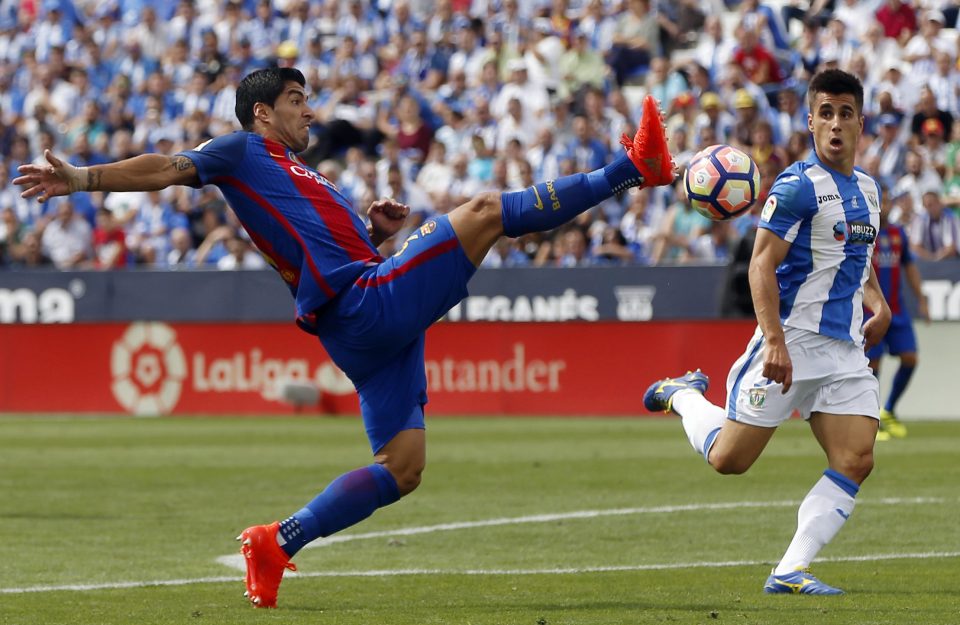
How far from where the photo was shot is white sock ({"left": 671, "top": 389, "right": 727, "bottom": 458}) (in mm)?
7965

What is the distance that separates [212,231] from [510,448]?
952 cm

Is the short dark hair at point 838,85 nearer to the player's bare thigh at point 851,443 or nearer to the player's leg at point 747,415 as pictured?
the player's leg at point 747,415

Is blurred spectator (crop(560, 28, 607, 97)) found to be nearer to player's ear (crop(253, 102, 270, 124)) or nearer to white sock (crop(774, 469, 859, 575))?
player's ear (crop(253, 102, 270, 124))

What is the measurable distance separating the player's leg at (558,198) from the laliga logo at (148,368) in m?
14.8

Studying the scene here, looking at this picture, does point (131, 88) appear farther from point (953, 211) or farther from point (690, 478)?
point (690, 478)

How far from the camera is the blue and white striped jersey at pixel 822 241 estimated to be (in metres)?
7.53

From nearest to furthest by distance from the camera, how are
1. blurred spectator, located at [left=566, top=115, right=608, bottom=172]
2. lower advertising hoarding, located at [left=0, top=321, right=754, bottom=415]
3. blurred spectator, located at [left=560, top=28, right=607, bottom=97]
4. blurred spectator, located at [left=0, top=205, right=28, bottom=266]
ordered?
1. lower advertising hoarding, located at [left=0, top=321, right=754, bottom=415]
2. blurred spectator, located at [left=566, top=115, right=608, bottom=172]
3. blurred spectator, located at [left=560, top=28, right=607, bottom=97]
4. blurred spectator, located at [left=0, top=205, right=28, bottom=266]

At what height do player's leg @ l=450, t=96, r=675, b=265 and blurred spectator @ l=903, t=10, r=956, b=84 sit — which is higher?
blurred spectator @ l=903, t=10, r=956, b=84

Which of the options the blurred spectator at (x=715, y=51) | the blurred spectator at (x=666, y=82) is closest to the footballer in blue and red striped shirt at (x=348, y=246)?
the blurred spectator at (x=666, y=82)

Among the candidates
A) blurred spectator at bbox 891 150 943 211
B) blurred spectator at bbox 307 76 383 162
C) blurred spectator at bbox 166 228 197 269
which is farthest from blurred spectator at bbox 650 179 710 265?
blurred spectator at bbox 166 228 197 269

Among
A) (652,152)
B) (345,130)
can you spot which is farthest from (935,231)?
(652,152)

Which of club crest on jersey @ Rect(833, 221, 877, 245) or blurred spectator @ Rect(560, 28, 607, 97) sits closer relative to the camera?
club crest on jersey @ Rect(833, 221, 877, 245)

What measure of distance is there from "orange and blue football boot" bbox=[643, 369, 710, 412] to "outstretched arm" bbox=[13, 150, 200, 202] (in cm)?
293

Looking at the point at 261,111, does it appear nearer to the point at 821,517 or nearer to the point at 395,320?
the point at 395,320
